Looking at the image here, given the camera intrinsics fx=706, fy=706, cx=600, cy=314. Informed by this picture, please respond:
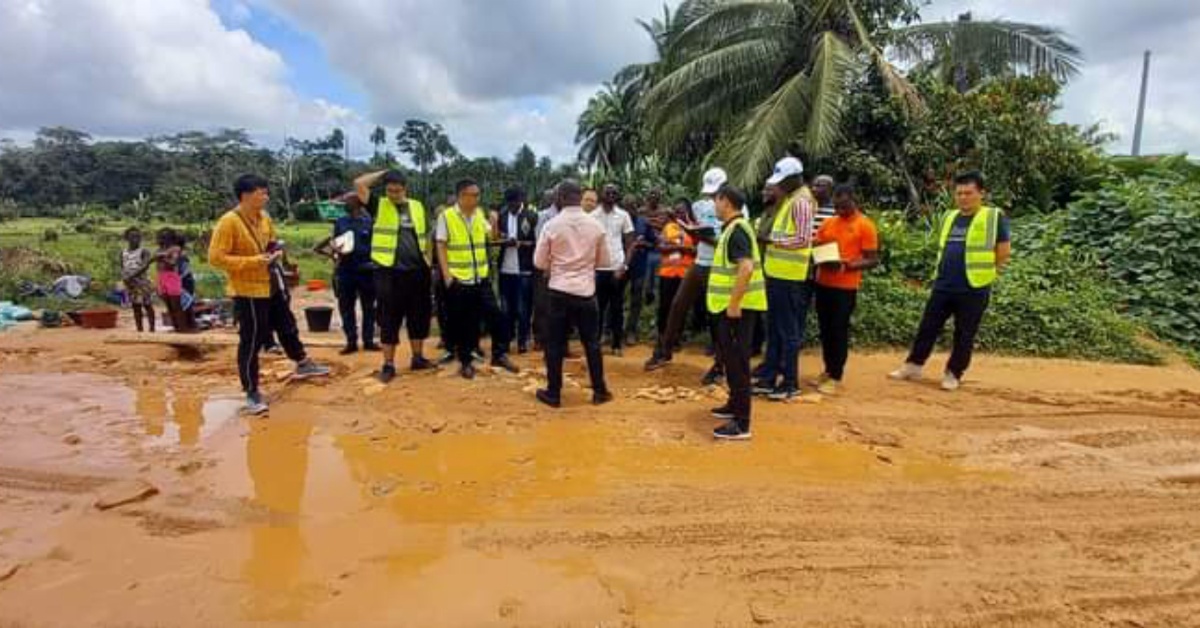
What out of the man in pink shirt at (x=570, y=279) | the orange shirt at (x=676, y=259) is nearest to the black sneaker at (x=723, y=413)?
the man in pink shirt at (x=570, y=279)

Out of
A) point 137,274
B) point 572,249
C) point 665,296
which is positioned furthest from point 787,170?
point 137,274

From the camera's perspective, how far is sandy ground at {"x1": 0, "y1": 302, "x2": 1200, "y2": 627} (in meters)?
2.67

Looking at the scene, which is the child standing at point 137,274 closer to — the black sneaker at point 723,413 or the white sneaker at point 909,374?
the black sneaker at point 723,413

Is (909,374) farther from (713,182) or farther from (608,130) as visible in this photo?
(608,130)

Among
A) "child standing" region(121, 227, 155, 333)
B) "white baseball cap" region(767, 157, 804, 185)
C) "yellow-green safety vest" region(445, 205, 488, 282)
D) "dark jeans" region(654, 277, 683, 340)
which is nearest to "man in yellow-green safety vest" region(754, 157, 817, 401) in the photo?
"white baseball cap" region(767, 157, 804, 185)

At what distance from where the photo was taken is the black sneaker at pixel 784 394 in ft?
17.1

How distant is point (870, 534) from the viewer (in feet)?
10.5

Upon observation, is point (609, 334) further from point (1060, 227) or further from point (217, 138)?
point (217, 138)

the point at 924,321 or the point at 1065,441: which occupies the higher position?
the point at 924,321

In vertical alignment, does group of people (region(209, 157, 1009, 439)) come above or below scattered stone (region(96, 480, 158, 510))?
above

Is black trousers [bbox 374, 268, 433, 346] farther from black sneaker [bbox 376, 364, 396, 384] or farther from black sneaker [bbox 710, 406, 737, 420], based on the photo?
black sneaker [bbox 710, 406, 737, 420]

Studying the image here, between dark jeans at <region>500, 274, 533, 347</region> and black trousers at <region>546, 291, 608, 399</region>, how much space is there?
154 centimetres

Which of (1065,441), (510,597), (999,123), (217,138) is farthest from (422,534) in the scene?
(217,138)

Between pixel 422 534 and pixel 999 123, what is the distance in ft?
34.8
